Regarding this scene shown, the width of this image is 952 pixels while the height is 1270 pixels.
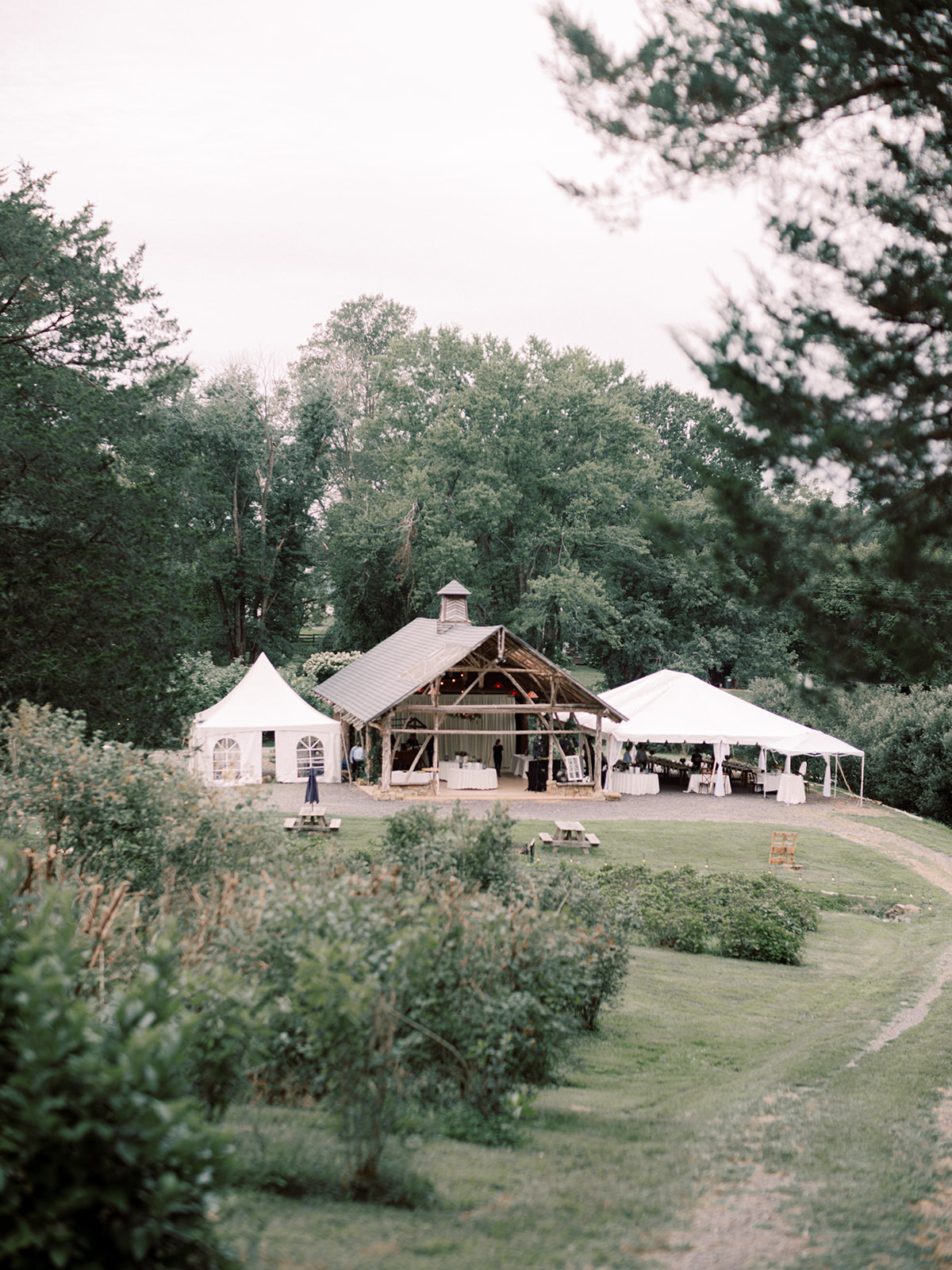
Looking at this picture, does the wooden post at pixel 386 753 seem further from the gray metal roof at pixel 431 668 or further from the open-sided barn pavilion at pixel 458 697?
the gray metal roof at pixel 431 668

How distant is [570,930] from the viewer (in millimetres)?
7168

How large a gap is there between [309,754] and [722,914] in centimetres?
1477

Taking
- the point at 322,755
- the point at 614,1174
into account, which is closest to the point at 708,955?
the point at 614,1174

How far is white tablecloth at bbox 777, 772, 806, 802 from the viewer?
25391 mm

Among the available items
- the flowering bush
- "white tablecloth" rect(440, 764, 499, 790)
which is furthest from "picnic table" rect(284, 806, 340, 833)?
the flowering bush

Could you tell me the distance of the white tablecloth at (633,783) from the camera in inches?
1017

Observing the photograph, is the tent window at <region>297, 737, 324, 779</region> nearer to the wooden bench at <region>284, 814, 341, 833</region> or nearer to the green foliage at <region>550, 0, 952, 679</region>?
the wooden bench at <region>284, 814, 341, 833</region>

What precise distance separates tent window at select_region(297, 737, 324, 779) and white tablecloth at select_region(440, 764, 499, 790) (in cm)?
354

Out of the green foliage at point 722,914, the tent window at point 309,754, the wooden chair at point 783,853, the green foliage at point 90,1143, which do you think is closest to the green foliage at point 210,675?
the tent window at point 309,754

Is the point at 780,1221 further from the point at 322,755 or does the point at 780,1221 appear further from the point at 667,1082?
the point at 322,755

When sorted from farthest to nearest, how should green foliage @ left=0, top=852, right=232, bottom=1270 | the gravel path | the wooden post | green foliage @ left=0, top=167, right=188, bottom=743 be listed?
the wooden post, the gravel path, green foliage @ left=0, top=167, right=188, bottom=743, green foliage @ left=0, top=852, right=232, bottom=1270

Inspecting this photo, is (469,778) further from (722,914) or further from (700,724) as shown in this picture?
(722,914)

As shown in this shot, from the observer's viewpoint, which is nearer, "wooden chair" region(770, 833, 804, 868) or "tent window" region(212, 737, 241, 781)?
"wooden chair" region(770, 833, 804, 868)

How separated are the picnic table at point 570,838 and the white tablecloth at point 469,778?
641cm
